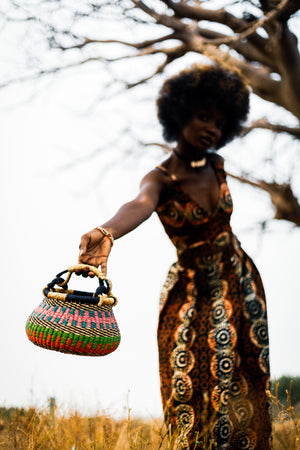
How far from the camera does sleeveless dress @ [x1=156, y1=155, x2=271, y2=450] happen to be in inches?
74.1

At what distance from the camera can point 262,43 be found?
5637 millimetres

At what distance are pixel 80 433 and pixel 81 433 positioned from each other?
85mm

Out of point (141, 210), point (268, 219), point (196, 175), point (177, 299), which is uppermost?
point (268, 219)

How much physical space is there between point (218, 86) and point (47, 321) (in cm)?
142

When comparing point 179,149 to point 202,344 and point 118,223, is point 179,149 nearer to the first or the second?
point 118,223

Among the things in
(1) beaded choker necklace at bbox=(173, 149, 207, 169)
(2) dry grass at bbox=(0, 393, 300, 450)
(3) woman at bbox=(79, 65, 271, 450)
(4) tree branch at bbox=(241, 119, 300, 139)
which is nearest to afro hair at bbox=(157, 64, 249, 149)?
(3) woman at bbox=(79, 65, 271, 450)

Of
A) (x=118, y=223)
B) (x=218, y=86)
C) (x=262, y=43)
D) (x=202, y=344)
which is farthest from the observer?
(x=262, y=43)

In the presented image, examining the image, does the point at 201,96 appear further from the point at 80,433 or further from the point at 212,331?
the point at 80,433

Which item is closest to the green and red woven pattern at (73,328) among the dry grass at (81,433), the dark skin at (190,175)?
the dry grass at (81,433)

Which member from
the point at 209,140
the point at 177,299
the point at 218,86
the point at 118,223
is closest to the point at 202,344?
the point at 177,299

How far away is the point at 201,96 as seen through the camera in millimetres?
2219

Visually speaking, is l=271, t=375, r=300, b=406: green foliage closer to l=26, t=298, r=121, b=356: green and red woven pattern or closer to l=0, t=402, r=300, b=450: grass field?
l=0, t=402, r=300, b=450: grass field

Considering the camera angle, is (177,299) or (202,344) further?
(177,299)

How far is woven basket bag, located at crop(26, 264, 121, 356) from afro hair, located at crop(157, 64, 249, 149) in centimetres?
104
